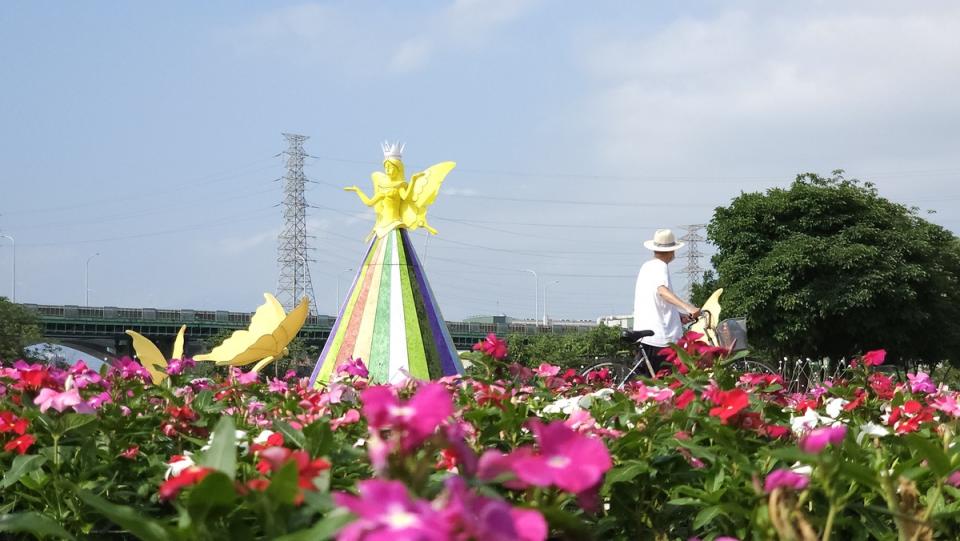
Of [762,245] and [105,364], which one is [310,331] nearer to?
[762,245]

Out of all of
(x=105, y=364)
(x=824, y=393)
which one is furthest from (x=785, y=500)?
(x=105, y=364)

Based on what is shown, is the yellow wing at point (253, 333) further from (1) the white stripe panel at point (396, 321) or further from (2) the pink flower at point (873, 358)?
(2) the pink flower at point (873, 358)

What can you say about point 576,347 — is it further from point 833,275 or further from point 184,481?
point 184,481

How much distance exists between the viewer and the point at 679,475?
2.74 m

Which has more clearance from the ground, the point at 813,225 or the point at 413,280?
the point at 813,225

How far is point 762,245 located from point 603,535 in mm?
36620

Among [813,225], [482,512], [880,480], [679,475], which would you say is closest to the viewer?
[482,512]

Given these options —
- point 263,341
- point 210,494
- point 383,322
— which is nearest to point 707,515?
point 210,494

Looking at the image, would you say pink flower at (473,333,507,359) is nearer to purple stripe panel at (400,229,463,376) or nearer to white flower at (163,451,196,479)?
white flower at (163,451,196,479)

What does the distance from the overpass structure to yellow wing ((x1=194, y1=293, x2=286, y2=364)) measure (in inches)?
2557

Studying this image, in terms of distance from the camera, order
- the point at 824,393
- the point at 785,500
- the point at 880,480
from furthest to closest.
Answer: the point at 824,393
the point at 880,480
the point at 785,500

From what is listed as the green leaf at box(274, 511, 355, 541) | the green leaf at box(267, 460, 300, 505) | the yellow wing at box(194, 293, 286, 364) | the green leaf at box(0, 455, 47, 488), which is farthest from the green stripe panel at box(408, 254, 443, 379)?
the green leaf at box(274, 511, 355, 541)

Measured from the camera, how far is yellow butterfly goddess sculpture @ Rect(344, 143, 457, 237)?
12492 mm

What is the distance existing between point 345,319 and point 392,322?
735 millimetres
